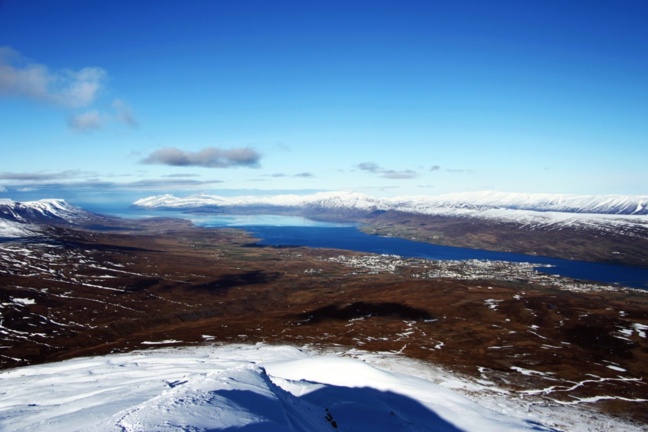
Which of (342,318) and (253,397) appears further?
(342,318)

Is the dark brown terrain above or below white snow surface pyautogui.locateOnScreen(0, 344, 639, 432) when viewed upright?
below

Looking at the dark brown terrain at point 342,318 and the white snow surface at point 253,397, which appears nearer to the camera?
the white snow surface at point 253,397

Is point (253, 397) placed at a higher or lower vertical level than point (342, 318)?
higher

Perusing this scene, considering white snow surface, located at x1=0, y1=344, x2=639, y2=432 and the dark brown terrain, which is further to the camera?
the dark brown terrain

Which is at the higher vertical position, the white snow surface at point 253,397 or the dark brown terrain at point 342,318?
the white snow surface at point 253,397

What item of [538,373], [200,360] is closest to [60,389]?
[200,360]
